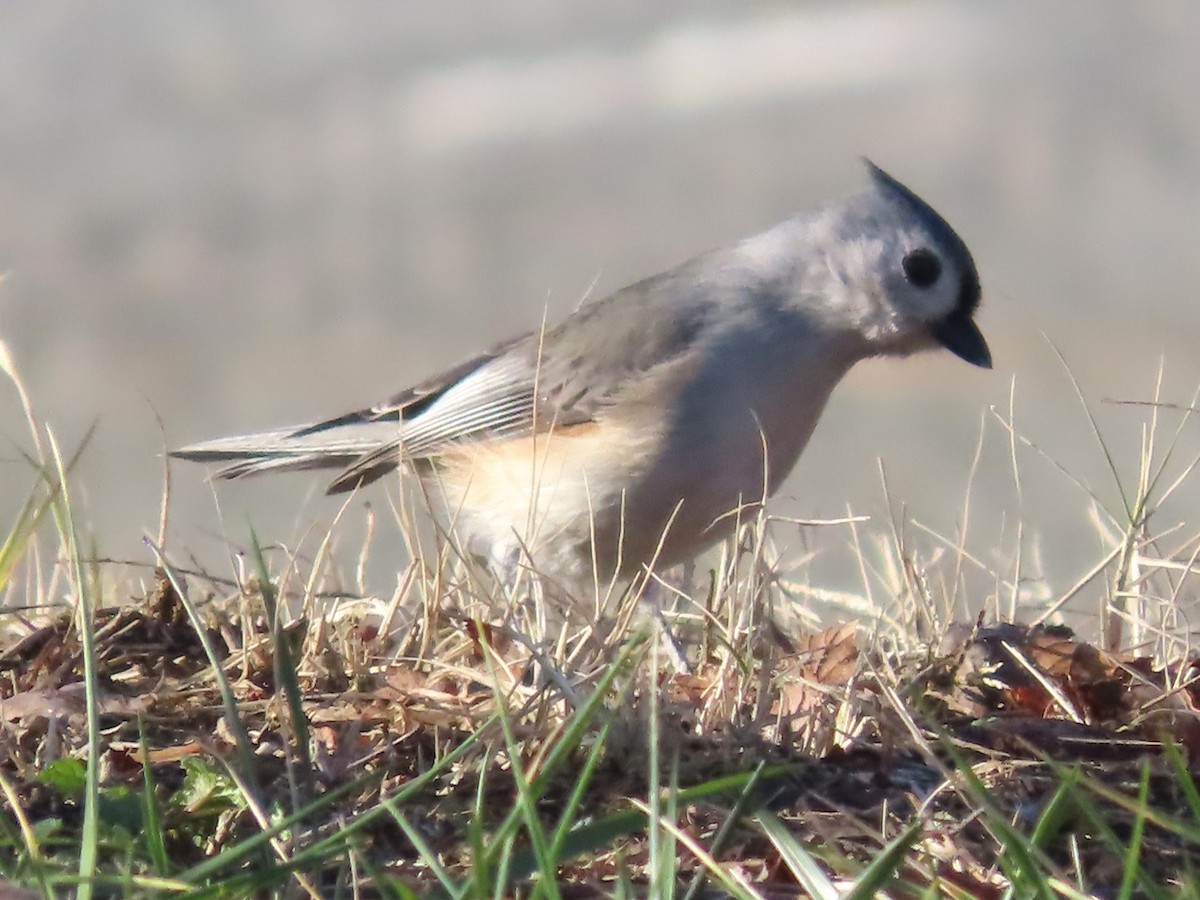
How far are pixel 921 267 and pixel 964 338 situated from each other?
0.87ft

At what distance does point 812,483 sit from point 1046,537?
1.39 m

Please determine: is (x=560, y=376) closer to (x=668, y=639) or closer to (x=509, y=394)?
(x=509, y=394)

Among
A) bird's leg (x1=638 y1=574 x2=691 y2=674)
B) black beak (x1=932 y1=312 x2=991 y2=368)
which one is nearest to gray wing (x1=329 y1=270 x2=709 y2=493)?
black beak (x1=932 y1=312 x2=991 y2=368)

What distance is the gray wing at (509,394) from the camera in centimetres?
477

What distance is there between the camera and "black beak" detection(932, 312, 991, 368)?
475 cm

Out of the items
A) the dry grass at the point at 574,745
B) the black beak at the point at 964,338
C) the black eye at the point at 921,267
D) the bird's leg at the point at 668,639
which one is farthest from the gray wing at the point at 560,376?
the dry grass at the point at 574,745

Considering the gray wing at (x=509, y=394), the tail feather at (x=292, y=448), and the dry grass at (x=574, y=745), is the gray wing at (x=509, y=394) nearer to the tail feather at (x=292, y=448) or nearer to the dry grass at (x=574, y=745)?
the tail feather at (x=292, y=448)

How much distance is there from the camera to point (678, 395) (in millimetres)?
4527

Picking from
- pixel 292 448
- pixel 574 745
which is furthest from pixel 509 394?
pixel 574 745

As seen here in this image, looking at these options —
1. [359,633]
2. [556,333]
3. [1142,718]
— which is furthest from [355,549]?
[1142,718]

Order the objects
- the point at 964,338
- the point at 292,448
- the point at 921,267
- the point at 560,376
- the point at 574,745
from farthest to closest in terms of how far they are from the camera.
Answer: the point at 292,448, the point at 560,376, the point at 964,338, the point at 921,267, the point at 574,745

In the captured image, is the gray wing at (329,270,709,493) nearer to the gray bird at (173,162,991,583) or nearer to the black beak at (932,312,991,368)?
the gray bird at (173,162,991,583)

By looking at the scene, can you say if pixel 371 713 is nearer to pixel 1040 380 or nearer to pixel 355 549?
pixel 355 549

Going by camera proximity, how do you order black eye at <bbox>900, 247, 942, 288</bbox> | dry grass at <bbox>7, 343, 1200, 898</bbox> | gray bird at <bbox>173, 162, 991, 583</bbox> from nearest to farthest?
dry grass at <bbox>7, 343, 1200, 898</bbox> → gray bird at <bbox>173, 162, 991, 583</bbox> → black eye at <bbox>900, 247, 942, 288</bbox>
